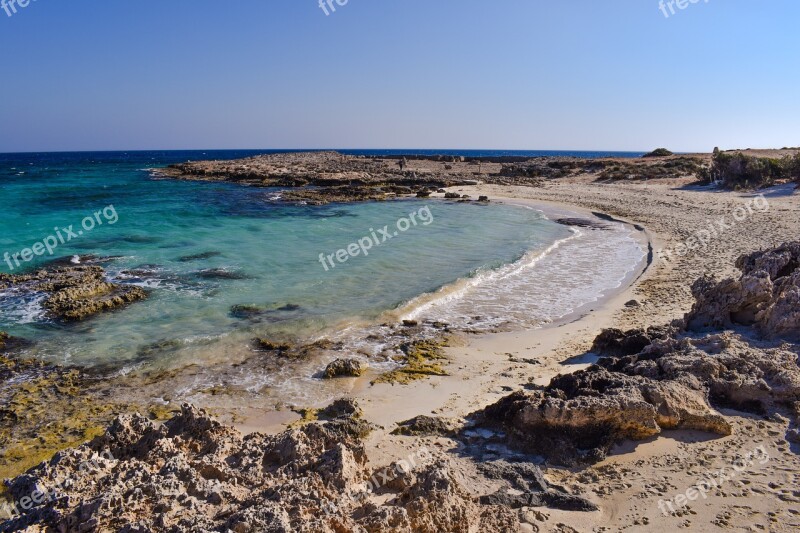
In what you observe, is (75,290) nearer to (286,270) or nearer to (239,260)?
(239,260)

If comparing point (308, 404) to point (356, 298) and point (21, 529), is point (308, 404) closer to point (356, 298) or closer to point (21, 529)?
point (21, 529)

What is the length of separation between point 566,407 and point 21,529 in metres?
5.09

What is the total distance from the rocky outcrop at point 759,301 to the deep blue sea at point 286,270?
4.14 meters

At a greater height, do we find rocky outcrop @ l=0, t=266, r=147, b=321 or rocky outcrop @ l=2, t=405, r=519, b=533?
rocky outcrop @ l=2, t=405, r=519, b=533

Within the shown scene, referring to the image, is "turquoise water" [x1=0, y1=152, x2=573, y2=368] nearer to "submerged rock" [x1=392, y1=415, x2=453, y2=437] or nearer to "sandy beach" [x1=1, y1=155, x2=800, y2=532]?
"sandy beach" [x1=1, y1=155, x2=800, y2=532]

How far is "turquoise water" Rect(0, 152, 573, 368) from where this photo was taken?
10.9m

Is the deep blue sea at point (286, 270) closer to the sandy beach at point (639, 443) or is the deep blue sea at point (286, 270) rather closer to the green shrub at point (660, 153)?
the sandy beach at point (639, 443)

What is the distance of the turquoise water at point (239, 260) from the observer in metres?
10.9

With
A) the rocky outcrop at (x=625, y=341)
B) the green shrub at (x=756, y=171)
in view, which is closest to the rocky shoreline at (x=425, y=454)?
the rocky outcrop at (x=625, y=341)

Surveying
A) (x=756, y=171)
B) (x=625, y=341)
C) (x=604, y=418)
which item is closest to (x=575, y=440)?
(x=604, y=418)

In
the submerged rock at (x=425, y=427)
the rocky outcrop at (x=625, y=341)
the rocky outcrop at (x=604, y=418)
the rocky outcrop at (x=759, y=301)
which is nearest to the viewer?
the rocky outcrop at (x=604, y=418)

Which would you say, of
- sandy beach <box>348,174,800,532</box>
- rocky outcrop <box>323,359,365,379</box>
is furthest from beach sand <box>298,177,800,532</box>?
rocky outcrop <box>323,359,365,379</box>

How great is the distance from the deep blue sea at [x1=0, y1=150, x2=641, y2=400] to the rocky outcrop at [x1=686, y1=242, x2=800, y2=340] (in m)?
4.14

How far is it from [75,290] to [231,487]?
11.5 metres
